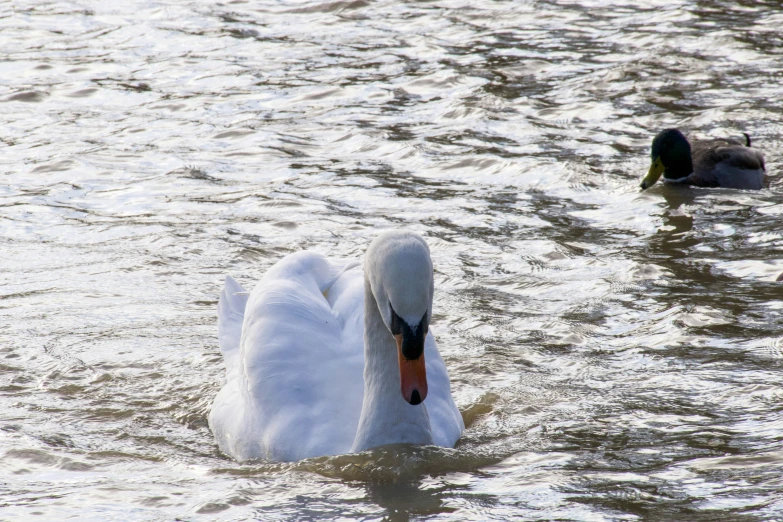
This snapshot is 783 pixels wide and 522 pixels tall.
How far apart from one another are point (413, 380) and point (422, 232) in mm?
4040

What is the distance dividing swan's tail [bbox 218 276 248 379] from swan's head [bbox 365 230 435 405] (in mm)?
1864

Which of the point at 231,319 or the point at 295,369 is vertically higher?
the point at 295,369

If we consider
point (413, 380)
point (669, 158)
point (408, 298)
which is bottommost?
point (669, 158)

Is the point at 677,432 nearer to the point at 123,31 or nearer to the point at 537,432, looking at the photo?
the point at 537,432

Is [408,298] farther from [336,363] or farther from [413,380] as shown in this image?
[336,363]

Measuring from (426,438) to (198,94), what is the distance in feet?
27.0

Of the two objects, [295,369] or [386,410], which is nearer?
[386,410]

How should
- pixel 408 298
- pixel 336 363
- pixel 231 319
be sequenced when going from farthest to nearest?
pixel 231 319 < pixel 336 363 < pixel 408 298

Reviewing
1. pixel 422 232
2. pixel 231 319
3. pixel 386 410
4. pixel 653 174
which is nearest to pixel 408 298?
pixel 386 410

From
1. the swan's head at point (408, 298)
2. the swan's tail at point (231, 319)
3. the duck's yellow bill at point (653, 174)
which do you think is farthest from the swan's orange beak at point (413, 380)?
the duck's yellow bill at point (653, 174)

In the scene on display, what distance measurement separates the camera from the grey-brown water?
4930 mm

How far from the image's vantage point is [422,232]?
28.0 feet

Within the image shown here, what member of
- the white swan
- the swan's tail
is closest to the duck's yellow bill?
the white swan

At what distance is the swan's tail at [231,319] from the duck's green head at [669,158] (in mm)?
4301
